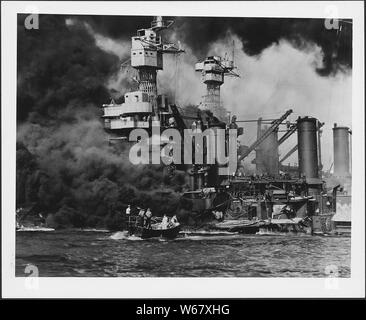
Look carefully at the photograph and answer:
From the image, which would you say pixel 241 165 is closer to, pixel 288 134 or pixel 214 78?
pixel 288 134

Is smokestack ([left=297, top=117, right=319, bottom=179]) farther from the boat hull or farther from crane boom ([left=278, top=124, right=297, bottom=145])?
the boat hull

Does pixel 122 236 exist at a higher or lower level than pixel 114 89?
lower

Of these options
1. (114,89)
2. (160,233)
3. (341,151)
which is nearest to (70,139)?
(114,89)

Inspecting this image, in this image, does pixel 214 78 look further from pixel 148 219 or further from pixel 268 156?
pixel 148 219

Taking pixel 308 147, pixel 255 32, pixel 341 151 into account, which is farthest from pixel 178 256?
pixel 255 32

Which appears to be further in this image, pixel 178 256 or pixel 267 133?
pixel 267 133

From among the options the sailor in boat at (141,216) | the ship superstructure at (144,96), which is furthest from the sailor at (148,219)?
the ship superstructure at (144,96)

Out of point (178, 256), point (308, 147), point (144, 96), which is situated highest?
point (144, 96)
